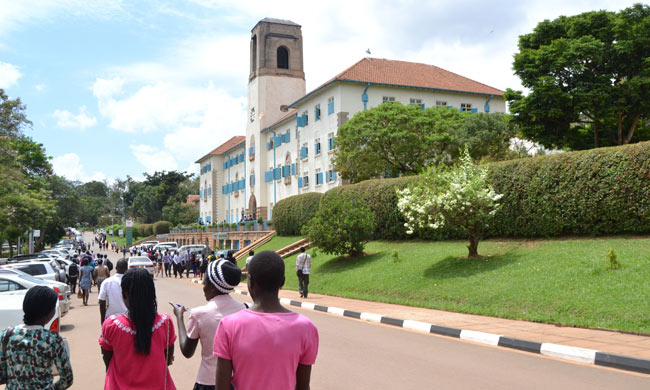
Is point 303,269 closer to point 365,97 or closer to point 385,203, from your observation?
point 385,203

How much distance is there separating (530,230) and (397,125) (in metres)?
17.9

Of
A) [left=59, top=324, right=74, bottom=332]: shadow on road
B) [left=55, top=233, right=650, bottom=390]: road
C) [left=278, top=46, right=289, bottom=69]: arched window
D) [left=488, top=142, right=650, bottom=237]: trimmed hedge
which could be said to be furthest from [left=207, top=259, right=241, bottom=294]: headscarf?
[left=278, top=46, right=289, bottom=69]: arched window

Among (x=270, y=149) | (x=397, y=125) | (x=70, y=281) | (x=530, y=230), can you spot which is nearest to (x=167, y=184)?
(x=270, y=149)

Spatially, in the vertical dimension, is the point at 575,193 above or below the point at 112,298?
above

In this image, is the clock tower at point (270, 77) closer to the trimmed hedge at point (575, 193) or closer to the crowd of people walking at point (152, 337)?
the trimmed hedge at point (575, 193)

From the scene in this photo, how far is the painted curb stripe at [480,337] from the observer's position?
10.4 m

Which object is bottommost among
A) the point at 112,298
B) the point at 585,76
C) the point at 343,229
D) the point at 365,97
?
the point at 112,298

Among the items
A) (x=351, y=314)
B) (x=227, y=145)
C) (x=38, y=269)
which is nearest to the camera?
(x=351, y=314)

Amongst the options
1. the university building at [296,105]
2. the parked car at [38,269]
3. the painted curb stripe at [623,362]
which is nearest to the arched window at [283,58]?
the university building at [296,105]

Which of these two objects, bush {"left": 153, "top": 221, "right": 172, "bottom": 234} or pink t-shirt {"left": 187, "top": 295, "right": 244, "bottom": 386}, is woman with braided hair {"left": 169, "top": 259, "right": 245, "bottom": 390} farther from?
bush {"left": 153, "top": 221, "right": 172, "bottom": 234}

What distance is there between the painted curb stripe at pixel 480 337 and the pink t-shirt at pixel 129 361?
7950mm

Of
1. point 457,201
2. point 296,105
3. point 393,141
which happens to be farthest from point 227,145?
point 457,201

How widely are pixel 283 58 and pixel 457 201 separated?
155 feet

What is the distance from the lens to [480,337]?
35.3 feet
